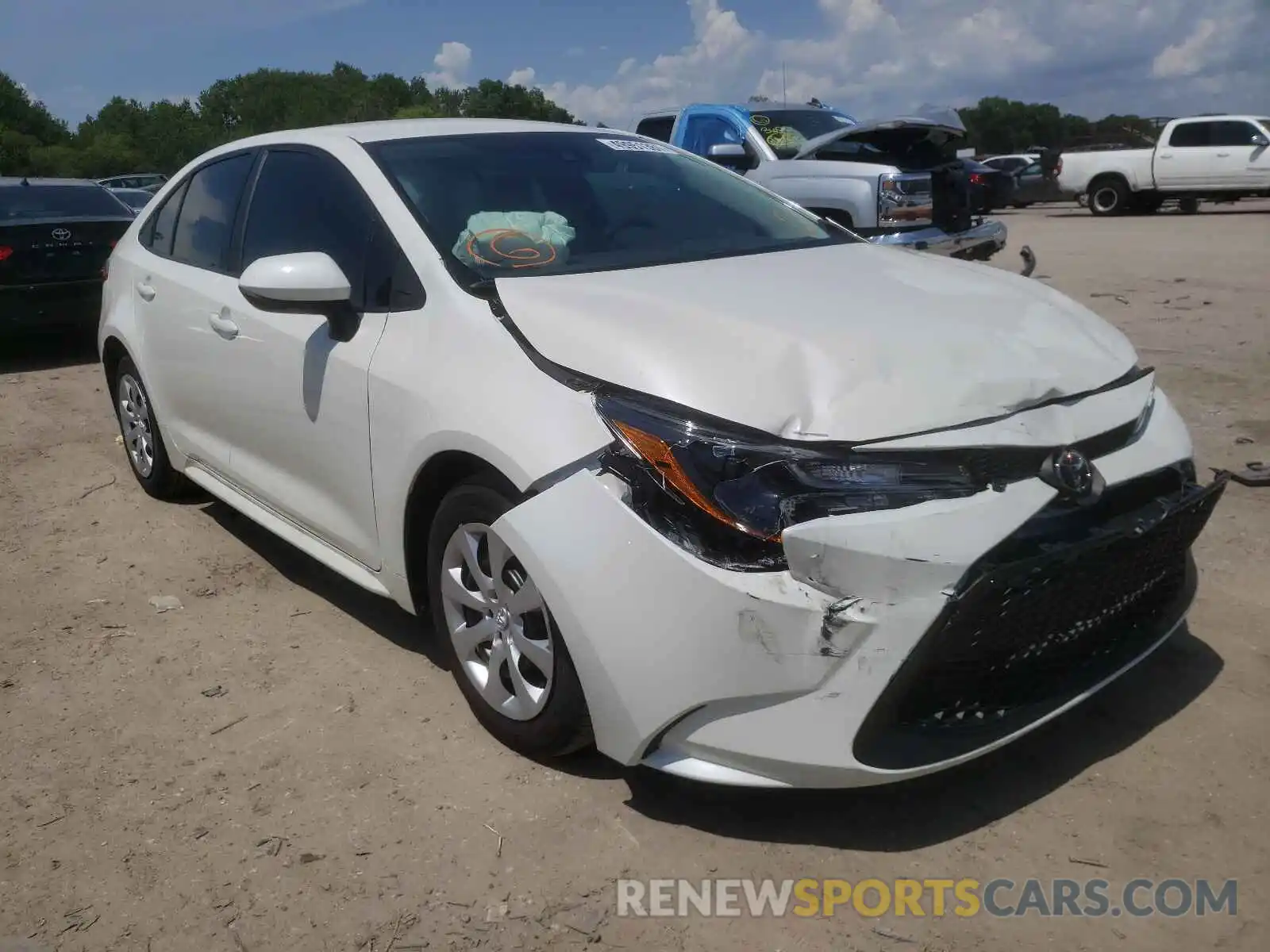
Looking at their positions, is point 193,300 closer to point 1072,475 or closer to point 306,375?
point 306,375

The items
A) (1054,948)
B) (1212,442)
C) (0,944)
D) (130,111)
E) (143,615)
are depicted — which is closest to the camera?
(1054,948)

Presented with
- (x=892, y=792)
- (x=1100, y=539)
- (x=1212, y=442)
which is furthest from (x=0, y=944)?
(x=1212, y=442)

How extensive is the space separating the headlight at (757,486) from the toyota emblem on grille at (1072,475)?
0.17m

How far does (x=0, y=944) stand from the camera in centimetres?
235

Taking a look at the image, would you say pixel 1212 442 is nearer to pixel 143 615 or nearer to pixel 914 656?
pixel 914 656

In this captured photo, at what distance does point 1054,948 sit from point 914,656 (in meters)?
0.63

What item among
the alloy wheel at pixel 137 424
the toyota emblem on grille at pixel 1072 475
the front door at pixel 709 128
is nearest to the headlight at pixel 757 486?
the toyota emblem on grille at pixel 1072 475

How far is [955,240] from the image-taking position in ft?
28.3

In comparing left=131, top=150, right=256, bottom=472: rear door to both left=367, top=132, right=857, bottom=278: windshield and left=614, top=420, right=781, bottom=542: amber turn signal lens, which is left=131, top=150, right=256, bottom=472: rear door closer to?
left=367, top=132, right=857, bottom=278: windshield

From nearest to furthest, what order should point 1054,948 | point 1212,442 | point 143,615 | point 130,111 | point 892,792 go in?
point 1054,948 → point 892,792 → point 143,615 → point 1212,442 → point 130,111

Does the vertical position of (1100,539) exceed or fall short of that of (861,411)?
it falls short

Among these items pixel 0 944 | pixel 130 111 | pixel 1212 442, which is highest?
pixel 130 111

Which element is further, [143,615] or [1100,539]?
[143,615]

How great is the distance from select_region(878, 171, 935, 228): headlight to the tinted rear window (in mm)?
6156
